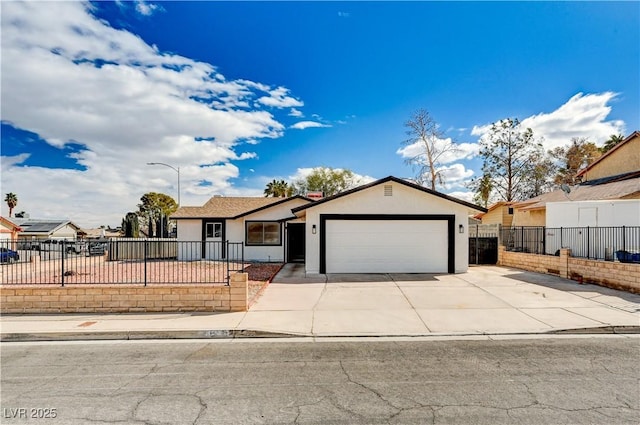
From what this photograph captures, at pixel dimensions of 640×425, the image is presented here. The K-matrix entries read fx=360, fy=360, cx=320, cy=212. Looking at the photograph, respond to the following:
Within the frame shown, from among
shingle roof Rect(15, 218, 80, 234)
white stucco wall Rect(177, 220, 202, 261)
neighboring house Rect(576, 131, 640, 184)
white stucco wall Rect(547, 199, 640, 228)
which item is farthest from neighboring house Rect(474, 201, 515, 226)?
shingle roof Rect(15, 218, 80, 234)

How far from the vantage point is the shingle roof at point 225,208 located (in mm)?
23281

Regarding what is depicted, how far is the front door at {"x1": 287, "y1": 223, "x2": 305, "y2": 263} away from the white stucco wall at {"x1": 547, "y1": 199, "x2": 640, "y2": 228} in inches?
546

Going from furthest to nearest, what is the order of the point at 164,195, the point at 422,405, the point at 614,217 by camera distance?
the point at 164,195, the point at 614,217, the point at 422,405

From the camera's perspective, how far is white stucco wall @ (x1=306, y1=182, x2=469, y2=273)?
16156 millimetres

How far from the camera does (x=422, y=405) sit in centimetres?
454

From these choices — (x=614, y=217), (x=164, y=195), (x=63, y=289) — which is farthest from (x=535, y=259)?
(x=164, y=195)

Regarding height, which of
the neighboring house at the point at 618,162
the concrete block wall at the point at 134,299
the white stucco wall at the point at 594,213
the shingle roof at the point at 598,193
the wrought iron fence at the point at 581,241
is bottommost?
the concrete block wall at the point at 134,299

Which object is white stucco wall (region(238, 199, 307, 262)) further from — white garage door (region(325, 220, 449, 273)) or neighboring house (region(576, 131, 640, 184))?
neighboring house (region(576, 131, 640, 184))

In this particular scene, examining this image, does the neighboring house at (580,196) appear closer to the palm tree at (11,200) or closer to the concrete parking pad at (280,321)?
the concrete parking pad at (280,321)

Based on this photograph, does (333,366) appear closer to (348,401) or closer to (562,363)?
(348,401)

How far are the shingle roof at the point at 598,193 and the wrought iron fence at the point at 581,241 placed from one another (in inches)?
139

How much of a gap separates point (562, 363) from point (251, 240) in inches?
741

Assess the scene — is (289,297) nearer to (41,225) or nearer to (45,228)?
(45,228)

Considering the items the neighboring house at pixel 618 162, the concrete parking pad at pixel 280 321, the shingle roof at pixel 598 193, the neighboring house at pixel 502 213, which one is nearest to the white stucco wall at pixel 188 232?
the concrete parking pad at pixel 280 321
